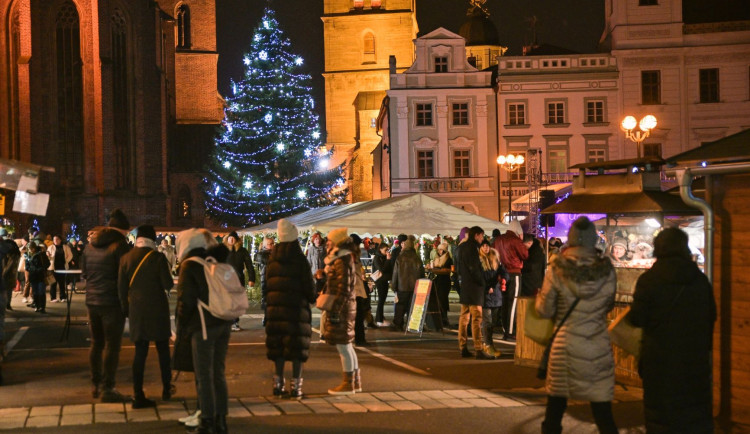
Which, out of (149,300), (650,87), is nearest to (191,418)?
(149,300)

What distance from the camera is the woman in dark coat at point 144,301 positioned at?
9297 mm

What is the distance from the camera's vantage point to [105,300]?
992 cm

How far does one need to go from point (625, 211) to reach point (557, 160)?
34881mm

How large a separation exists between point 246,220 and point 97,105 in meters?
11.0

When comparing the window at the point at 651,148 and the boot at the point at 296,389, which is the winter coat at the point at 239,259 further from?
the window at the point at 651,148

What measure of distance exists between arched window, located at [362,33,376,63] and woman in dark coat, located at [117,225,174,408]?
68.9 metres

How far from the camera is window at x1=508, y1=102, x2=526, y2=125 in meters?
45.7

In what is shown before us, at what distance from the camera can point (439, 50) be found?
1841 inches

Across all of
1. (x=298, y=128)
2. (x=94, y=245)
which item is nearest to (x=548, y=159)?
(x=298, y=128)

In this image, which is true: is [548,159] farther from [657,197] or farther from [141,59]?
[657,197]

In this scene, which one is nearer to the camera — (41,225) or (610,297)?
(610,297)

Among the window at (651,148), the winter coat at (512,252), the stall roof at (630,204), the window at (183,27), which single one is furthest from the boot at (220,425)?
the window at (183,27)

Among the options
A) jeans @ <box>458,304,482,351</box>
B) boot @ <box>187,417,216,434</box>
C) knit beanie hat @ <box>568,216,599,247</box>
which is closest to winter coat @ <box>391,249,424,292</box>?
jeans @ <box>458,304,482,351</box>

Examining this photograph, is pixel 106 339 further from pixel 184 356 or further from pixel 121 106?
pixel 121 106
